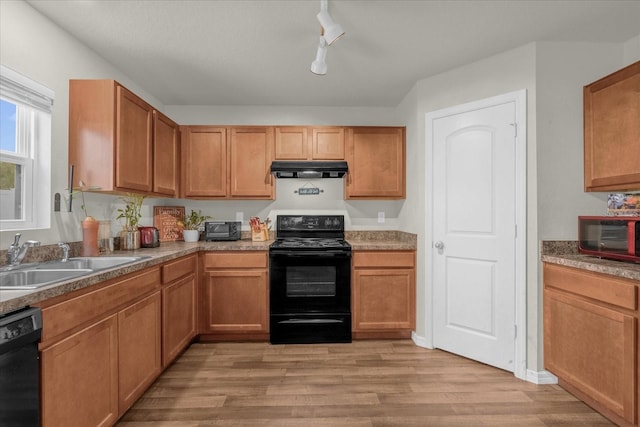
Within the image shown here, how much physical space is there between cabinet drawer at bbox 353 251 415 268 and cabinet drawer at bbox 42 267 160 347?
1.80 metres

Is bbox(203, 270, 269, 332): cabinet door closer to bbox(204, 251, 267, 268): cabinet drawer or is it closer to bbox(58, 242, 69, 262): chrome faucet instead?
bbox(204, 251, 267, 268): cabinet drawer

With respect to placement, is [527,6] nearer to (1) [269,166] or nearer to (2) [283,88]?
(2) [283,88]

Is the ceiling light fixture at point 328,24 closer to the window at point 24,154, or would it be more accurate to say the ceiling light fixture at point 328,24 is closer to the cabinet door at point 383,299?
the window at point 24,154

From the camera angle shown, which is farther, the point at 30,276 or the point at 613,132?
the point at 613,132

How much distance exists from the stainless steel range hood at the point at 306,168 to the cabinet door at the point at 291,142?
0.12 m

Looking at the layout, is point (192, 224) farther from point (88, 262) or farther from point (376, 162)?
point (376, 162)

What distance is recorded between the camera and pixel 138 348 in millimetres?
2051

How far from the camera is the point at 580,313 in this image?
207 centimetres

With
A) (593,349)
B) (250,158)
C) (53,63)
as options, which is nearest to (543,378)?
(593,349)

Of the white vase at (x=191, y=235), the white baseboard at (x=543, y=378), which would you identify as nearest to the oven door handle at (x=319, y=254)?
the white vase at (x=191, y=235)

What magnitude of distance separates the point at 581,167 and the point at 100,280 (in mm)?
3142

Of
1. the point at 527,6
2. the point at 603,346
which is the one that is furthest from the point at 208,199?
the point at 603,346

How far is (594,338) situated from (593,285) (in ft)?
1.02

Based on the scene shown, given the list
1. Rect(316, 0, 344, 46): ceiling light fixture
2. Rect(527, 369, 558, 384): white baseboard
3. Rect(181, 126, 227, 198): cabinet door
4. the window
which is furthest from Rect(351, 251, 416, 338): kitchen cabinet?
the window
